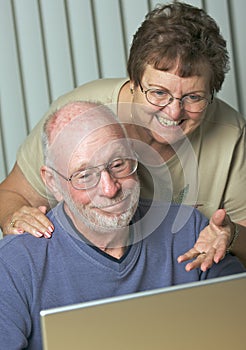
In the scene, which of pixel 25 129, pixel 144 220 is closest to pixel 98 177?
pixel 144 220

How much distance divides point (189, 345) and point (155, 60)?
926mm

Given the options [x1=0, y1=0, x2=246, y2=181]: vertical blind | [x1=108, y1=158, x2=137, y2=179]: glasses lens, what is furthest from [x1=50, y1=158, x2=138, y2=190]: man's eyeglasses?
[x1=0, y1=0, x2=246, y2=181]: vertical blind

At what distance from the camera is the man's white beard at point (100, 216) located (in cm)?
141

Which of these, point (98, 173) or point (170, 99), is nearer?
point (98, 173)

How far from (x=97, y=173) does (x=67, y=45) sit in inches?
46.2

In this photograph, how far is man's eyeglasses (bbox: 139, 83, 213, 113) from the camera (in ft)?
5.38

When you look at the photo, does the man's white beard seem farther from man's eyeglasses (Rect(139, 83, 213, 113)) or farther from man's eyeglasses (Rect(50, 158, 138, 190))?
man's eyeglasses (Rect(139, 83, 213, 113))

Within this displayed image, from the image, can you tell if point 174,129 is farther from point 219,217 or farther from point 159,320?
point 159,320

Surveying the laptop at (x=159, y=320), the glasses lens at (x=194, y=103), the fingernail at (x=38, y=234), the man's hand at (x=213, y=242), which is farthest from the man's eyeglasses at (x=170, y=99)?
the laptop at (x=159, y=320)

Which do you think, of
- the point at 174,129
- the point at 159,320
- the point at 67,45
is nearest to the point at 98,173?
the point at 174,129

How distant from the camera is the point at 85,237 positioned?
1.42 meters

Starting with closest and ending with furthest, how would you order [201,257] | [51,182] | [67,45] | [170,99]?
[201,257]
[51,182]
[170,99]
[67,45]

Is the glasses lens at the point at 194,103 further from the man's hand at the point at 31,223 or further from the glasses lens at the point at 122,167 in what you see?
the man's hand at the point at 31,223

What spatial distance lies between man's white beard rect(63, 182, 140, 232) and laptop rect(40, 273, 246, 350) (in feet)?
1.89
